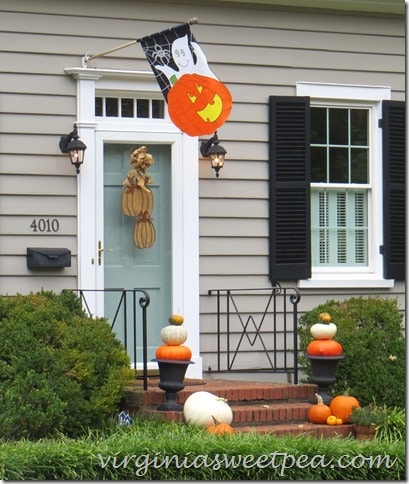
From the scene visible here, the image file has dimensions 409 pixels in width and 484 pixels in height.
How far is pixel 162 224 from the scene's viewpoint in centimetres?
1033

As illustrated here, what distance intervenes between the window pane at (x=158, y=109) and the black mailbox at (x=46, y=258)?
1.60 metres

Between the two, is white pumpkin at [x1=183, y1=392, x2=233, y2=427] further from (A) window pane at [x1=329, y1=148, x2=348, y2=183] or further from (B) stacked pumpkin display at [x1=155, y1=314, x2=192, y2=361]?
(A) window pane at [x1=329, y1=148, x2=348, y2=183]

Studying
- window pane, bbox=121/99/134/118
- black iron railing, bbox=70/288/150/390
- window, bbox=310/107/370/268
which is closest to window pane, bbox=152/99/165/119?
window pane, bbox=121/99/134/118

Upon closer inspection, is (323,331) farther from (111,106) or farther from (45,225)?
(111,106)

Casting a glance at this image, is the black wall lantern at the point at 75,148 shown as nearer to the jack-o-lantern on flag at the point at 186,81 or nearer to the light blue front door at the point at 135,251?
the light blue front door at the point at 135,251

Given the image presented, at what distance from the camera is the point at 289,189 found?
10.6m

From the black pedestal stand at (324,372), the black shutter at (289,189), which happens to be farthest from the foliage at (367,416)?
the black shutter at (289,189)

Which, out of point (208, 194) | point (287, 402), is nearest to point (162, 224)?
point (208, 194)

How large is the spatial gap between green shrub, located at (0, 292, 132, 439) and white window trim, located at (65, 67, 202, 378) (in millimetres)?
985

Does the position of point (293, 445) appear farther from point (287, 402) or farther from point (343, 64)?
point (343, 64)

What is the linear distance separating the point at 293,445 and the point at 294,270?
107 inches

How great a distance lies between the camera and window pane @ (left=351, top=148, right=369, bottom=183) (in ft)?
36.2

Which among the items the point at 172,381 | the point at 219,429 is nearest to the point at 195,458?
the point at 219,429

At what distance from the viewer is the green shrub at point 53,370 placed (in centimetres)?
820
